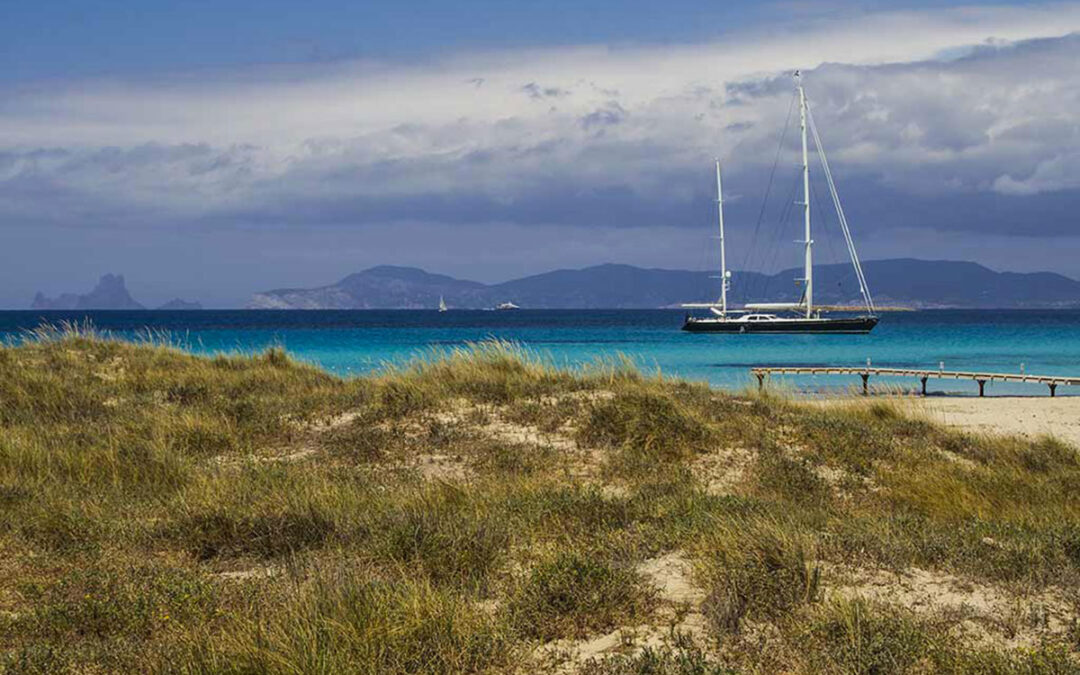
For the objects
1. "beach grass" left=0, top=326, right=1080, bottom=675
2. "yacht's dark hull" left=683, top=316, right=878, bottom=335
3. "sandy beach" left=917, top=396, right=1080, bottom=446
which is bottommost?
"sandy beach" left=917, top=396, right=1080, bottom=446

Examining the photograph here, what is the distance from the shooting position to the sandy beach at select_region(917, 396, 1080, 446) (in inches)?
873

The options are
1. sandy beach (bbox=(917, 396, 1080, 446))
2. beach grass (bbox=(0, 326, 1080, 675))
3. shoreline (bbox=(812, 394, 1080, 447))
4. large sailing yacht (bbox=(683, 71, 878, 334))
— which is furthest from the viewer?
large sailing yacht (bbox=(683, 71, 878, 334))

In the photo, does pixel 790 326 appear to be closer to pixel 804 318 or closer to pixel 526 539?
pixel 804 318

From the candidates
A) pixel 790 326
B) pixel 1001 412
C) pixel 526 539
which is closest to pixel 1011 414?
pixel 1001 412

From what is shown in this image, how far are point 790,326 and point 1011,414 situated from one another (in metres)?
53.6

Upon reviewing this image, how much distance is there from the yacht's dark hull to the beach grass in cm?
6268

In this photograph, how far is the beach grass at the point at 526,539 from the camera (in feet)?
19.4

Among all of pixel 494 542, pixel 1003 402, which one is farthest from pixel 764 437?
pixel 1003 402

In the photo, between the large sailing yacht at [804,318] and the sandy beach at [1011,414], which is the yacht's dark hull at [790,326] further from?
the sandy beach at [1011,414]

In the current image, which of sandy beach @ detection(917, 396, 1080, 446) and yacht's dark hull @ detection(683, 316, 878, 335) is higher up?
yacht's dark hull @ detection(683, 316, 878, 335)

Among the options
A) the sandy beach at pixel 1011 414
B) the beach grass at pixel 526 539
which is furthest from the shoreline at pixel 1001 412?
the beach grass at pixel 526 539

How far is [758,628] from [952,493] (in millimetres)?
5988

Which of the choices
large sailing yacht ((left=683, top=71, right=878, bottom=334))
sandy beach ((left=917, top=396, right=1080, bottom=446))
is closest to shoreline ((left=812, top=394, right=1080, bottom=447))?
sandy beach ((left=917, top=396, right=1080, bottom=446))

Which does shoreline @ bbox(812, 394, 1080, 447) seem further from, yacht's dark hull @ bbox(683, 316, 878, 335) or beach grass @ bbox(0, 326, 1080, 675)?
yacht's dark hull @ bbox(683, 316, 878, 335)
